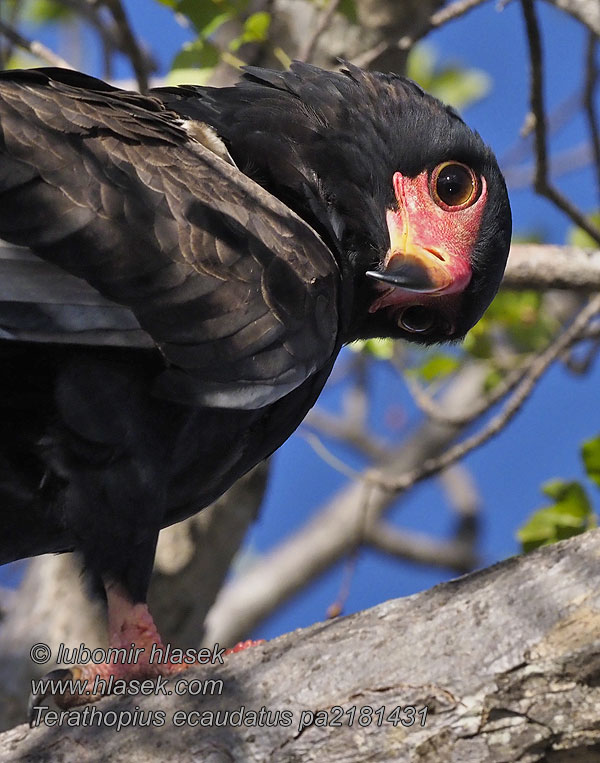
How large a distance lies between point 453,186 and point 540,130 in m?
1.30

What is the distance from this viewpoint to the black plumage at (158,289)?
3328mm

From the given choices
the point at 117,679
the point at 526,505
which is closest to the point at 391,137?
the point at 117,679

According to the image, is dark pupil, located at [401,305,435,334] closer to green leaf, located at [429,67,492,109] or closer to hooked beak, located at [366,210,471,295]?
hooked beak, located at [366,210,471,295]

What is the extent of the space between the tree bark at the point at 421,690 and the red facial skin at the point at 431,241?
44.5 inches

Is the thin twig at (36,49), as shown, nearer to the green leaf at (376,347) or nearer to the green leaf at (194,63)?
the green leaf at (194,63)

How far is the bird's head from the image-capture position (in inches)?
152

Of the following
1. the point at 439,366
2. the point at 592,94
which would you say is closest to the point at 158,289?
the point at 439,366

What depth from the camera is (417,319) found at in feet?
13.6

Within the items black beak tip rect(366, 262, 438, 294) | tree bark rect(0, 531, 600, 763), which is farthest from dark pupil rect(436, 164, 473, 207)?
tree bark rect(0, 531, 600, 763)

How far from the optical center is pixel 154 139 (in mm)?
3650

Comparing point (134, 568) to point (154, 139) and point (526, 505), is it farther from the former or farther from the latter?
point (526, 505)

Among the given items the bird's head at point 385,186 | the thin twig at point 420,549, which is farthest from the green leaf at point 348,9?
the thin twig at point 420,549

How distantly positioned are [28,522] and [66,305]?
2.60ft

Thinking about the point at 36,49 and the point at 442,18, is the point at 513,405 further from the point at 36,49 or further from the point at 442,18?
the point at 36,49
